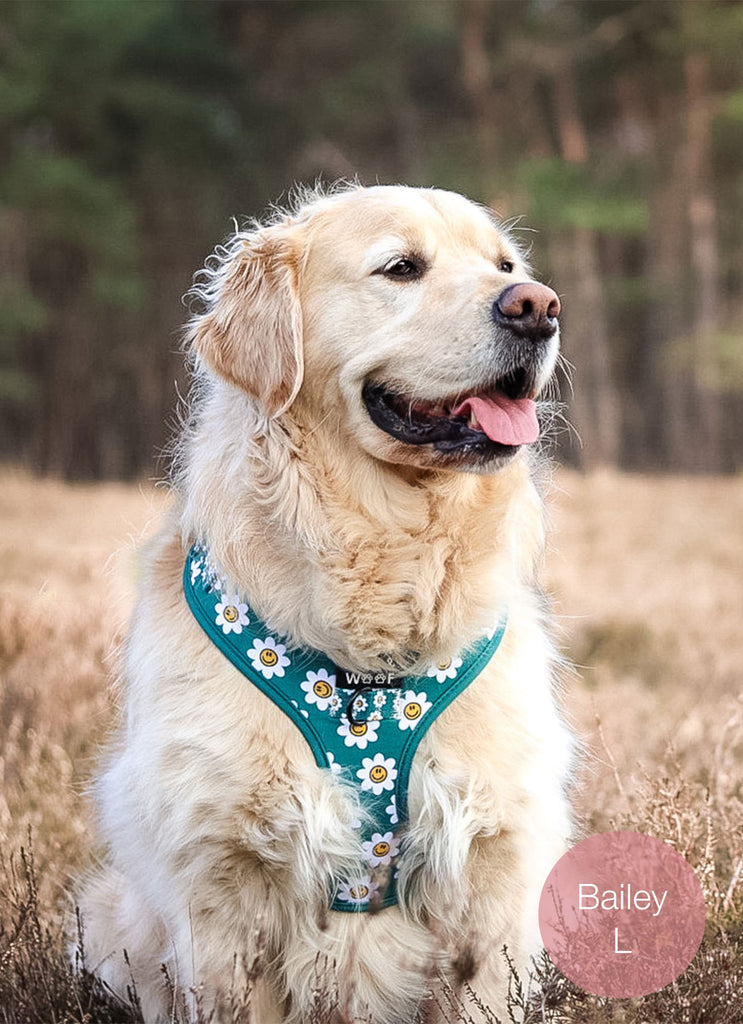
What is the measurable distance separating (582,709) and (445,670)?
296cm

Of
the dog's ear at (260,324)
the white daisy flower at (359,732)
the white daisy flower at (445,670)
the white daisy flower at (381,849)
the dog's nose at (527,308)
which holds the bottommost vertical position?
the white daisy flower at (381,849)

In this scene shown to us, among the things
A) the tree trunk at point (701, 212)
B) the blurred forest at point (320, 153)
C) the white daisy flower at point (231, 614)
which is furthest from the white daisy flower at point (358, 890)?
the tree trunk at point (701, 212)

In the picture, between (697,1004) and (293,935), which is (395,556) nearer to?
(293,935)

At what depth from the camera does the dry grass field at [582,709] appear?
9.43 ft

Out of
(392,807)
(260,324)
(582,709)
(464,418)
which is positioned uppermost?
(260,324)

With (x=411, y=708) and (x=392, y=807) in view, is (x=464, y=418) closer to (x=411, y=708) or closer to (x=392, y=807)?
(x=411, y=708)

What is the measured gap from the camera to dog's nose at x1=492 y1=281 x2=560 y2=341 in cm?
277

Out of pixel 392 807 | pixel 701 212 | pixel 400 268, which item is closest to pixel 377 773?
pixel 392 807

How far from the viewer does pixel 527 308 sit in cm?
278

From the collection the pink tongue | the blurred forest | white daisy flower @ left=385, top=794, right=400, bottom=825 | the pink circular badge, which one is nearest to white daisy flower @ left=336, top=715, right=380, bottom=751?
white daisy flower @ left=385, top=794, right=400, bottom=825

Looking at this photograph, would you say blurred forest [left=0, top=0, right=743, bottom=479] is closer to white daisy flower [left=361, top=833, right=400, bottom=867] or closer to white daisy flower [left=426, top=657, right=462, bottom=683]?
white daisy flower [left=426, top=657, right=462, bottom=683]

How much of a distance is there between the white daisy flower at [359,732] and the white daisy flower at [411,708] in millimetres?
60

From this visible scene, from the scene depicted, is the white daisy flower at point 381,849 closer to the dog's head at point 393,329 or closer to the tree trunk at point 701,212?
the dog's head at point 393,329

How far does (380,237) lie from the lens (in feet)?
9.92
